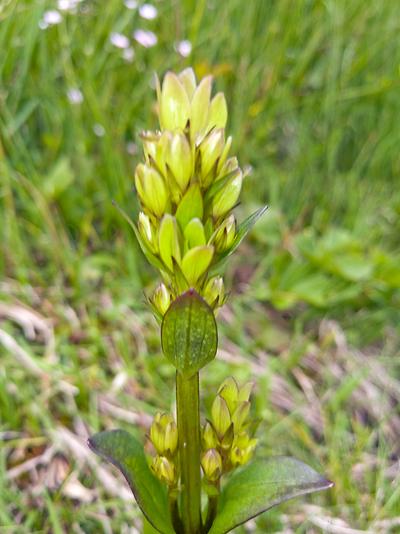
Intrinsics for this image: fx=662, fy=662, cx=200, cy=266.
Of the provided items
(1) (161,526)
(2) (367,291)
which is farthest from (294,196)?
(1) (161,526)

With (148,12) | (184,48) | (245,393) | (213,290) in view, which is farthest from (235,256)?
(213,290)

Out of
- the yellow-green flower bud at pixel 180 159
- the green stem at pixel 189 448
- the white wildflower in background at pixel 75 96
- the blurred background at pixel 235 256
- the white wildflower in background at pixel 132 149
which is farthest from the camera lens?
the white wildflower in background at pixel 132 149

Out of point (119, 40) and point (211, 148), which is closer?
point (211, 148)

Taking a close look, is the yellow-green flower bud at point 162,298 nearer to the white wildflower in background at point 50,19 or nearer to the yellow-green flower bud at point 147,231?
the yellow-green flower bud at point 147,231

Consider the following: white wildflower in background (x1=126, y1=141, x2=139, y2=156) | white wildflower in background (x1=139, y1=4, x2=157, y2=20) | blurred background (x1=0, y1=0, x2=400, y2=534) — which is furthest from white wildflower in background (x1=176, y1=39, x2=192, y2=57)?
white wildflower in background (x1=126, y1=141, x2=139, y2=156)

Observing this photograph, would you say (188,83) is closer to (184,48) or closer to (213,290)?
(213,290)

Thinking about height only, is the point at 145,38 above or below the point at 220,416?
above

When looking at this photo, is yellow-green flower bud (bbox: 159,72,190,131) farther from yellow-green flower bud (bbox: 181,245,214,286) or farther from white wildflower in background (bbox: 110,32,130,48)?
white wildflower in background (bbox: 110,32,130,48)

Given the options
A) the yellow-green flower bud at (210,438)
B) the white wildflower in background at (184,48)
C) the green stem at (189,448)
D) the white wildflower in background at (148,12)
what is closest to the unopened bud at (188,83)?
the green stem at (189,448)

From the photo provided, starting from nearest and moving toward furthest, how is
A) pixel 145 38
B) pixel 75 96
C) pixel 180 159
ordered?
pixel 180 159
pixel 75 96
pixel 145 38
